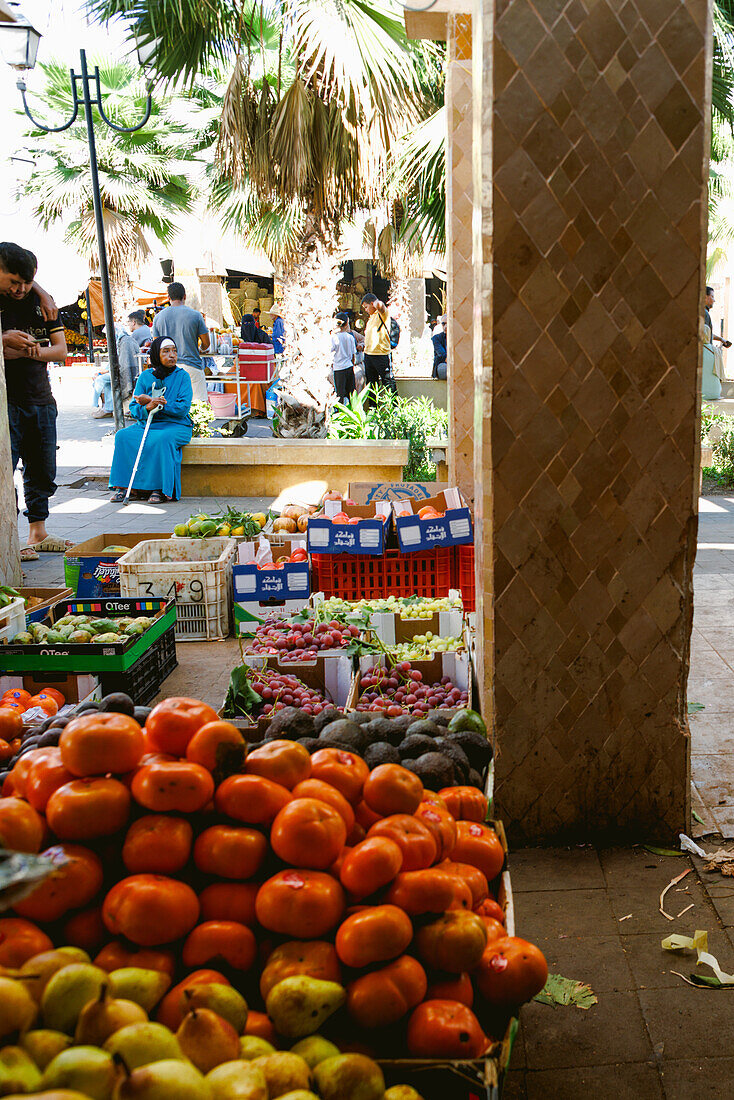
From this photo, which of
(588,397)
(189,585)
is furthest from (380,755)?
(189,585)

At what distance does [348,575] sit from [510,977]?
3.40 m

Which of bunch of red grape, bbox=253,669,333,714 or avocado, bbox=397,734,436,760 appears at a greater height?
avocado, bbox=397,734,436,760

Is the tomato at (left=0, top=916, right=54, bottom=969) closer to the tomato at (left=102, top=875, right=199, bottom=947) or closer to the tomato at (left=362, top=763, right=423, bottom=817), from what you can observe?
the tomato at (left=102, top=875, right=199, bottom=947)

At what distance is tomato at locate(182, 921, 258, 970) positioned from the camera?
1.48 m

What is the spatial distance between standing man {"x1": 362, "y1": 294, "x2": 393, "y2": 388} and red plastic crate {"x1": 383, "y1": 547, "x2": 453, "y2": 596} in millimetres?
8158

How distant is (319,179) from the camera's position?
8672mm

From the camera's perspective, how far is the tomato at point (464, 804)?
6.71 feet

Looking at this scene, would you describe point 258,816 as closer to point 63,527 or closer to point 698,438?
point 698,438

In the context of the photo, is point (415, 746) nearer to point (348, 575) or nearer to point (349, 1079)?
point (349, 1079)

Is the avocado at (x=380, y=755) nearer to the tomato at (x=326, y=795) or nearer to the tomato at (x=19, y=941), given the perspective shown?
the tomato at (x=326, y=795)

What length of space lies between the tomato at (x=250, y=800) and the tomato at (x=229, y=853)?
33 millimetres

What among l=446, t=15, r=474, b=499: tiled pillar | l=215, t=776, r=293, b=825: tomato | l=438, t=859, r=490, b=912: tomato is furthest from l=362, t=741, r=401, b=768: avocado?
l=446, t=15, r=474, b=499: tiled pillar

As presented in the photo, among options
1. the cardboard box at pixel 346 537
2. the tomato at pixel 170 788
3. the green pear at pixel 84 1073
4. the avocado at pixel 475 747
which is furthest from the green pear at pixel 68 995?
the cardboard box at pixel 346 537

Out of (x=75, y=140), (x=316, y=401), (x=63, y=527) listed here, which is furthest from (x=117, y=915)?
(x=75, y=140)
